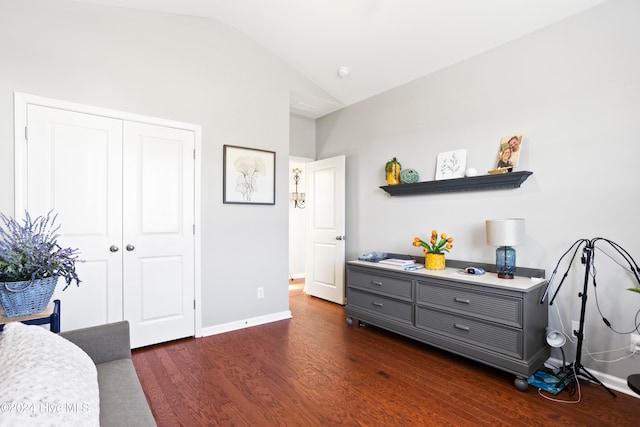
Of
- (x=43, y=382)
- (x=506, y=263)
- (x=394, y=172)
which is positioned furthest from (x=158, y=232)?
(x=506, y=263)

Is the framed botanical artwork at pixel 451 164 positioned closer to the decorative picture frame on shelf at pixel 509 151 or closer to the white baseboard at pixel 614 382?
the decorative picture frame on shelf at pixel 509 151

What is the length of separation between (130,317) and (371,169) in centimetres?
300

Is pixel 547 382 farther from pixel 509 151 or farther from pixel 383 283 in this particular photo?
pixel 509 151

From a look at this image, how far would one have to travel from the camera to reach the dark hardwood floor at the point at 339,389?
189 centimetres

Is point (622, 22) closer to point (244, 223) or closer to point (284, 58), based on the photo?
point (284, 58)

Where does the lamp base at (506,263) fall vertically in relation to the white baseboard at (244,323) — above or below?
above

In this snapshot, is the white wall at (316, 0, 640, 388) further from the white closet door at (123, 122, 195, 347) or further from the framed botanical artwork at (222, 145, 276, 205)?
the white closet door at (123, 122, 195, 347)

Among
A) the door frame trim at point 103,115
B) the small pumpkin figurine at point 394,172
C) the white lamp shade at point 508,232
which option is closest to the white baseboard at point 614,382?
the white lamp shade at point 508,232

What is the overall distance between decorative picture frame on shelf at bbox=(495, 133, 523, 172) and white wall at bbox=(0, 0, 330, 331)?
2.21m

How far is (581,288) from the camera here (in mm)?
2389

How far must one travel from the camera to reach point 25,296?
171 cm

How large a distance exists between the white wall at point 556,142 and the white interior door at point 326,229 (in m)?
0.99

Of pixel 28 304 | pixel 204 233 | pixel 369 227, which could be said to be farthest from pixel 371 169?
pixel 28 304

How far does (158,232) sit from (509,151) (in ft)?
10.4
